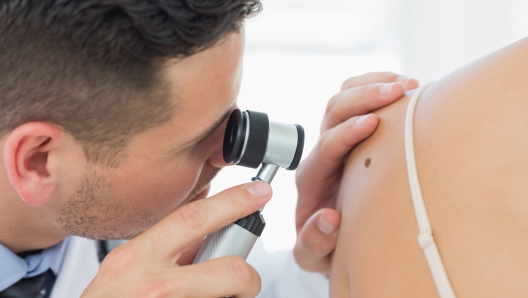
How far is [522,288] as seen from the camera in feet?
1.92

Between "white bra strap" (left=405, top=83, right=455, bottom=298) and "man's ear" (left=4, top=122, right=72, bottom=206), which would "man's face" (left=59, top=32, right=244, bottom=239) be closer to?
"man's ear" (left=4, top=122, right=72, bottom=206)

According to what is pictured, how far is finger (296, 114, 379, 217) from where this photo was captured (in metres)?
0.85

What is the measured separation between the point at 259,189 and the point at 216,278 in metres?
0.14

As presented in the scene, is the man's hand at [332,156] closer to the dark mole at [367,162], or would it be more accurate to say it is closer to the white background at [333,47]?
the dark mole at [367,162]

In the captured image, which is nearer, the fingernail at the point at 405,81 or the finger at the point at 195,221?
the finger at the point at 195,221

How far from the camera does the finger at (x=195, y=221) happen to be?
79 centimetres

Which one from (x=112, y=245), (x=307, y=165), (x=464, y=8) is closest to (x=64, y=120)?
(x=307, y=165)

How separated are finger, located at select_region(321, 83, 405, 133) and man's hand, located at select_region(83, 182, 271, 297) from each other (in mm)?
235

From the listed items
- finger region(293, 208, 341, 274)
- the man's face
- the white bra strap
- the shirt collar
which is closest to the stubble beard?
the man's face

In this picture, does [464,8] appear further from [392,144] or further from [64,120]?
[64,120]

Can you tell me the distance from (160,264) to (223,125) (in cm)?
29

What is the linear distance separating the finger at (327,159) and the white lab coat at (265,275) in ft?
0.41

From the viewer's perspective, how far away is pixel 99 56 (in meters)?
0.79

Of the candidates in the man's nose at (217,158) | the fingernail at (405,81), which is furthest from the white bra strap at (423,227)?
the man's nose at (217,158)
